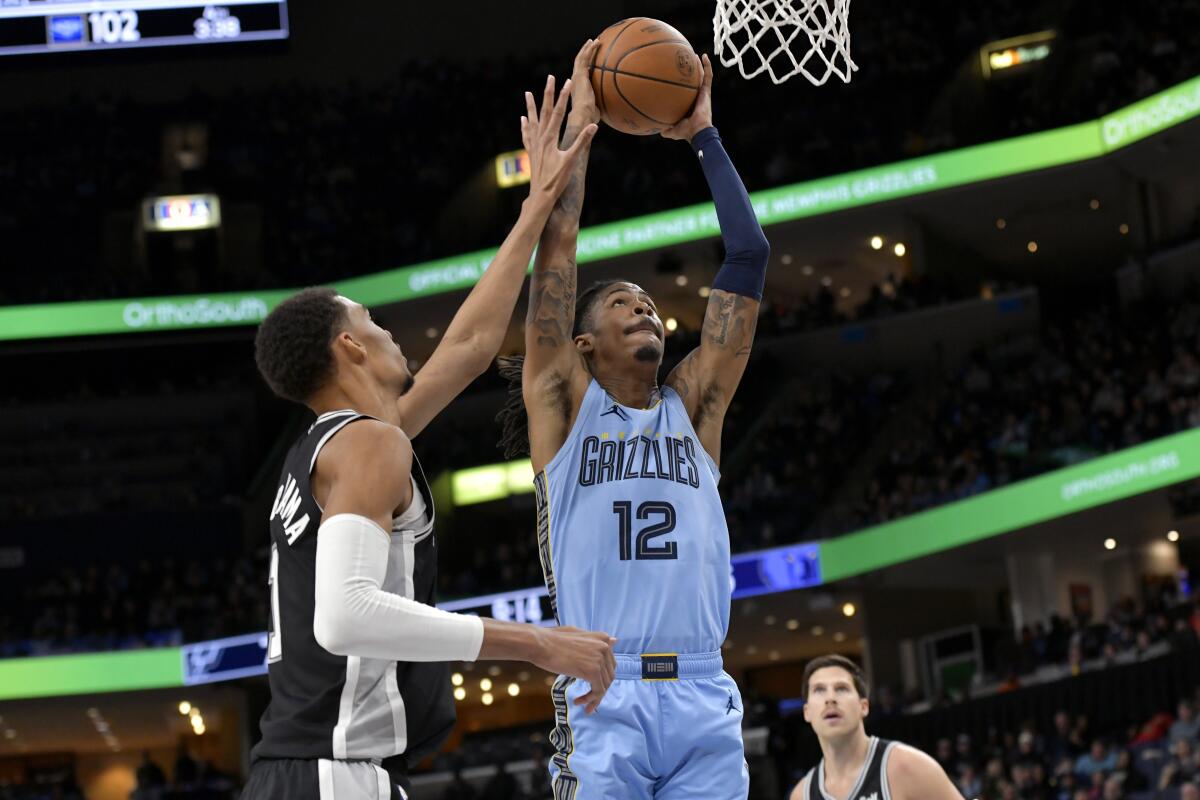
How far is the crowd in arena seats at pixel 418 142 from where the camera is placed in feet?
86.0

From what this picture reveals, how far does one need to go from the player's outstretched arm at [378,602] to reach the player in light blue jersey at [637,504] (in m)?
0.69

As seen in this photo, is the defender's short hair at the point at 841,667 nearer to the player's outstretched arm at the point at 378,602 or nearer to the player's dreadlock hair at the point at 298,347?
the player's outstretched arm at the point at 378,602

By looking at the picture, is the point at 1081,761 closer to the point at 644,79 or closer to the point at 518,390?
the point at 518,390

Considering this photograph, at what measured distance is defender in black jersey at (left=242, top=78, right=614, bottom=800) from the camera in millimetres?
3164

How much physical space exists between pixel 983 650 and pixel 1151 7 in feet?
34.3

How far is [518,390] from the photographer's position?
4.95 metres

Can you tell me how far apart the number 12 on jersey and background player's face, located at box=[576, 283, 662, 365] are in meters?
0.44

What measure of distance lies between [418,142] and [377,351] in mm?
27838

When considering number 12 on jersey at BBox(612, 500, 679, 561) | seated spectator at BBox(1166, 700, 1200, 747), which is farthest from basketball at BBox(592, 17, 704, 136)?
seated spectator at BBox(1166, 700, 1200, 747)

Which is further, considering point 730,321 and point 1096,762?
point 1096,762

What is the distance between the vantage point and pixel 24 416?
30078mm

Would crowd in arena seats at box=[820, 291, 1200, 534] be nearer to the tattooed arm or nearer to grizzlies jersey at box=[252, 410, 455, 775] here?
the tattooed arm

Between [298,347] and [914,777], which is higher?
[298,347]

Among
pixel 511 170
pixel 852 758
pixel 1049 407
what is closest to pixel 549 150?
pixel 852 758
